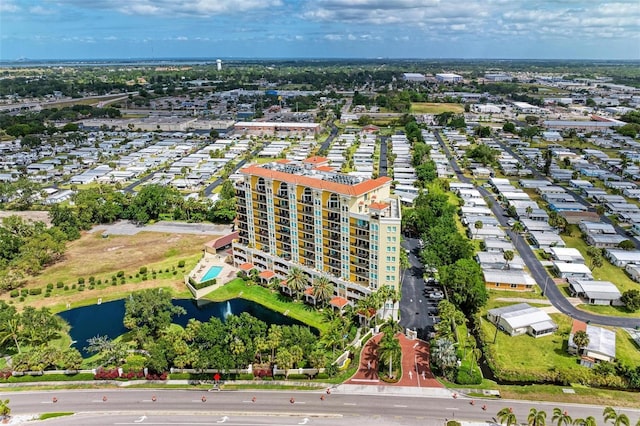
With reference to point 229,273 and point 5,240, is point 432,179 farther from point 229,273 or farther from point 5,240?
point 5,240

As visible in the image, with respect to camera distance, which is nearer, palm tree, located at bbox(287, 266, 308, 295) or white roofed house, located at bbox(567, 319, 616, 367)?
white roofed house, located at bbox(567, 319, 616, 367)

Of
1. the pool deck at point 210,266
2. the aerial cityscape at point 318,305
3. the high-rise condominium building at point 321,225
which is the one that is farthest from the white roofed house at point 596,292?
the pool deck at point 210,266

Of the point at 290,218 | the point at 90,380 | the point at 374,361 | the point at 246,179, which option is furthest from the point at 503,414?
the point at 246,179

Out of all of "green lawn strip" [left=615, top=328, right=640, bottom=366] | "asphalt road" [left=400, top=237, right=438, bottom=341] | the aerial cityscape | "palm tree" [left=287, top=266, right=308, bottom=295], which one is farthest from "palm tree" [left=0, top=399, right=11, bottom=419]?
"green lawn strip" [left=615, top=328, right=640, bottom=366]

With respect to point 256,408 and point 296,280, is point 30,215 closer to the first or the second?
point 296,280

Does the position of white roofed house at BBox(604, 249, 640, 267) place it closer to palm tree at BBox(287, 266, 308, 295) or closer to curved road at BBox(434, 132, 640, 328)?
curved road at BBox(434, 132, 640, 328)

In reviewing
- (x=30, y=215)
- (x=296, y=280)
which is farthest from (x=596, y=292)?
(x=30, y=215)
